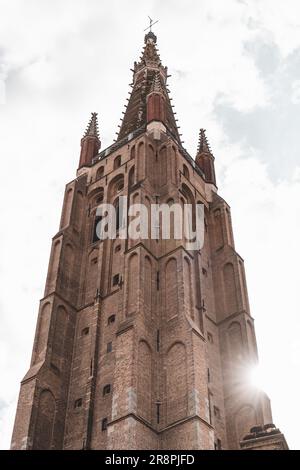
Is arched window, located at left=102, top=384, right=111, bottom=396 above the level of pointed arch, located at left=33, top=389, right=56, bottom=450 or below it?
above

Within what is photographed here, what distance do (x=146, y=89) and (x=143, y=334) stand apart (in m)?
31.2

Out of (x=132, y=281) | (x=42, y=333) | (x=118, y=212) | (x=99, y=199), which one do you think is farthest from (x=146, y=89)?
(x=42, y=333)

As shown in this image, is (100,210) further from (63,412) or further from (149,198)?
(63,412)

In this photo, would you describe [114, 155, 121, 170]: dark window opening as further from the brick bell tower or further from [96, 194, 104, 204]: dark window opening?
[96, 194, 104, 204]: dark window opening

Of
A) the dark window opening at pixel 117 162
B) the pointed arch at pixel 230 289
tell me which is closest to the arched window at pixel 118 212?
the dark window opening at pixel 117 162

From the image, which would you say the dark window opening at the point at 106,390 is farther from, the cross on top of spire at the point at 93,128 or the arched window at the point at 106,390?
the cross on top of spire at the point at 93,128

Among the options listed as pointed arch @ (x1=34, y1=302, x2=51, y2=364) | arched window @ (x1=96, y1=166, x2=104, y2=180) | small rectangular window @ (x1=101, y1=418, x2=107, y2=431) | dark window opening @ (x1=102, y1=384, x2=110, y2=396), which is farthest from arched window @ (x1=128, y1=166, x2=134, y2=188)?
small rectangular window @ (x1=101, y1=418, x2=107, y2=431)

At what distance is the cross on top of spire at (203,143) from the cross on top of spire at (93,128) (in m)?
7.73

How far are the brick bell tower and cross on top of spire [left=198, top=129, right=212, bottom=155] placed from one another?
620cm

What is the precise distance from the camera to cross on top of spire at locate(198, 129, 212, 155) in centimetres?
4628

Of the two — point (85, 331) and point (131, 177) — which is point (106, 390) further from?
point (131, 177)
